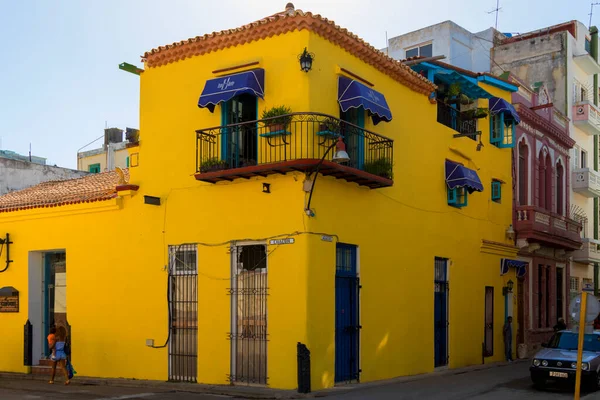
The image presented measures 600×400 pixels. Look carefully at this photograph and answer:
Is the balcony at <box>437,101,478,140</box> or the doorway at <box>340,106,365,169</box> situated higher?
the balcony at <box>437,101,478,140</box>

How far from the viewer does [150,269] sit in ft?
57.3

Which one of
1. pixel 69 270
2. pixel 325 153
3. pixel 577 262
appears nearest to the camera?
pixel 325 153

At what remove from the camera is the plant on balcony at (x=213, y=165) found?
15.9 m

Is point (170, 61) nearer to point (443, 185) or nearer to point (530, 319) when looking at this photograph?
point (443, 185)

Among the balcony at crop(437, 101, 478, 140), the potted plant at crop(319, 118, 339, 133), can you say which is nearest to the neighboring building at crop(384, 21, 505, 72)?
the balcony at crop(437, 101, 478, 140)

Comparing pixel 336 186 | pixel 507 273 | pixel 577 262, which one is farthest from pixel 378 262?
pixel 577 262

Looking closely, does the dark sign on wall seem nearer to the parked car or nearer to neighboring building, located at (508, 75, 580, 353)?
the parked car

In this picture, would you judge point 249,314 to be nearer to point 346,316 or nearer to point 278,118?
point 346,316

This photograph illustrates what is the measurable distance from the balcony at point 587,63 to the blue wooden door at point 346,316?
2244 centimetres

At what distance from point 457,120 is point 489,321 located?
6849 millimetres

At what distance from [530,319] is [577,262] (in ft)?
24.2

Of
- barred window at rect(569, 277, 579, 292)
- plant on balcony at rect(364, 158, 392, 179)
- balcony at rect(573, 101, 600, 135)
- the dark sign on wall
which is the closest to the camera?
plant on balcony at rect(364, 158, 392, 179)

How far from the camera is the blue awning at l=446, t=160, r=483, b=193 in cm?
2094

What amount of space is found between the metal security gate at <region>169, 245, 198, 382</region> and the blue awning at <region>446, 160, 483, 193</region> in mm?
8272
